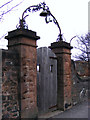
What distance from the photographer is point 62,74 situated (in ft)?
19.0

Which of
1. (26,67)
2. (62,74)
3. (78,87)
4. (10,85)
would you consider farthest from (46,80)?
(78,87)

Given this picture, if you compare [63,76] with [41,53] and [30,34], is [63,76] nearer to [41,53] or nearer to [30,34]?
[41,53]

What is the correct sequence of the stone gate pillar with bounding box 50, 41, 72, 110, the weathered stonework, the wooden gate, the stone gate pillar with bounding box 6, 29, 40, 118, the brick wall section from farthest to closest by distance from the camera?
the weathered stonework → the stone gate pillar with bounding box 50, 41, 72, 110 → the wooden gate → the stone gate pillar with bounding box 6, 29, 40, 118 → the brick wall section

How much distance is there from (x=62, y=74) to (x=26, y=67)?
215 cm

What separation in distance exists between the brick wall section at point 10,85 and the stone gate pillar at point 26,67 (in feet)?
0.39

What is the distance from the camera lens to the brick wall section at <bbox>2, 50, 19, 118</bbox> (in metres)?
3.64

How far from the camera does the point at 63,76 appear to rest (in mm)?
5777

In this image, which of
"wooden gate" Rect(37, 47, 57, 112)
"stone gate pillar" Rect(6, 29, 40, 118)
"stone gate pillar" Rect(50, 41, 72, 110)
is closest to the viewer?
"stone gate pillar" Rect(6, 29, 40, 118)

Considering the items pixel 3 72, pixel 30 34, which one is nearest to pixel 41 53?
pixel 30 34

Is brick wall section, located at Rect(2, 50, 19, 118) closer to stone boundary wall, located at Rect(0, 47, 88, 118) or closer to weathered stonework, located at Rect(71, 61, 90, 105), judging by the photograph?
stone boundary wall, located at Rect(0, 47, 88, 118)

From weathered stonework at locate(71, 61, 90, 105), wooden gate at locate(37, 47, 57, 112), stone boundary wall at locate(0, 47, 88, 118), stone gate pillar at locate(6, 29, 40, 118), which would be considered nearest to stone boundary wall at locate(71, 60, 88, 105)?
weathered stonework at locate(71, 61, 90, 105)

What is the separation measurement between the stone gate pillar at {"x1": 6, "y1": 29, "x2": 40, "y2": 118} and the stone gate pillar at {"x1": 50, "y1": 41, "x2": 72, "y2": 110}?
5.70 feet

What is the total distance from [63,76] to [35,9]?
2775 millimetres

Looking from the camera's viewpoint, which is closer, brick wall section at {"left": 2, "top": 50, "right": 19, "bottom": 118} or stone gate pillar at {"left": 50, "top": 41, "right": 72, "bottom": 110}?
brick wall section at {"left": 2, "top": 50, "right": 19, "bottom": 118}
